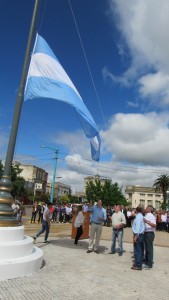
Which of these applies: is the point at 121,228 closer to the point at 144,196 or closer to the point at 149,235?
the point at 149,235

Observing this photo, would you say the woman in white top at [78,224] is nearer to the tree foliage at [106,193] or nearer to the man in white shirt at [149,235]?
the man in white shirt at [149,235]

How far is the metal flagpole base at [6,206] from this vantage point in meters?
7.99

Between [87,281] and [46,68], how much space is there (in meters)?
5.70

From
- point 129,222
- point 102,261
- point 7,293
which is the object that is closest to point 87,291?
point 7,293

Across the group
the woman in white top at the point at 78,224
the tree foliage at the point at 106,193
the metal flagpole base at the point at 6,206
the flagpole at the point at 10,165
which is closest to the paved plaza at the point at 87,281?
the metal flagpole base at the point at 6,206

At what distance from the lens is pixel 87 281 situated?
24.0ft

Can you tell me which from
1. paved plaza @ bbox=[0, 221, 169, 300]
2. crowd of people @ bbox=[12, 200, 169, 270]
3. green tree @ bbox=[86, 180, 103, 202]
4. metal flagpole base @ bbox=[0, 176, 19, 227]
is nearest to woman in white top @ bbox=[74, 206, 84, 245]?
crowd of people @ bbox=[12, 200, 169, 270]

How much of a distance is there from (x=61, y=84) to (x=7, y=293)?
5.72 m

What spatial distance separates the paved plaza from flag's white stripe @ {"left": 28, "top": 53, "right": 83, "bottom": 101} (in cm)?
504

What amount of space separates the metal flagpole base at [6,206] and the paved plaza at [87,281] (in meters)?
1.34

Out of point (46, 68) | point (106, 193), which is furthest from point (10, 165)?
point (106, 193)

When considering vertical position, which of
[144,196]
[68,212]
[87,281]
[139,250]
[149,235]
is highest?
[144,196]

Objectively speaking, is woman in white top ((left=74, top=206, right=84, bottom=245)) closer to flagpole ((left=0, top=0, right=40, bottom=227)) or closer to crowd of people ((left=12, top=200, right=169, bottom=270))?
crowd of people ((left=12, top=200, right=169, bottom=270))

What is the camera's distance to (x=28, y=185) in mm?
110688
